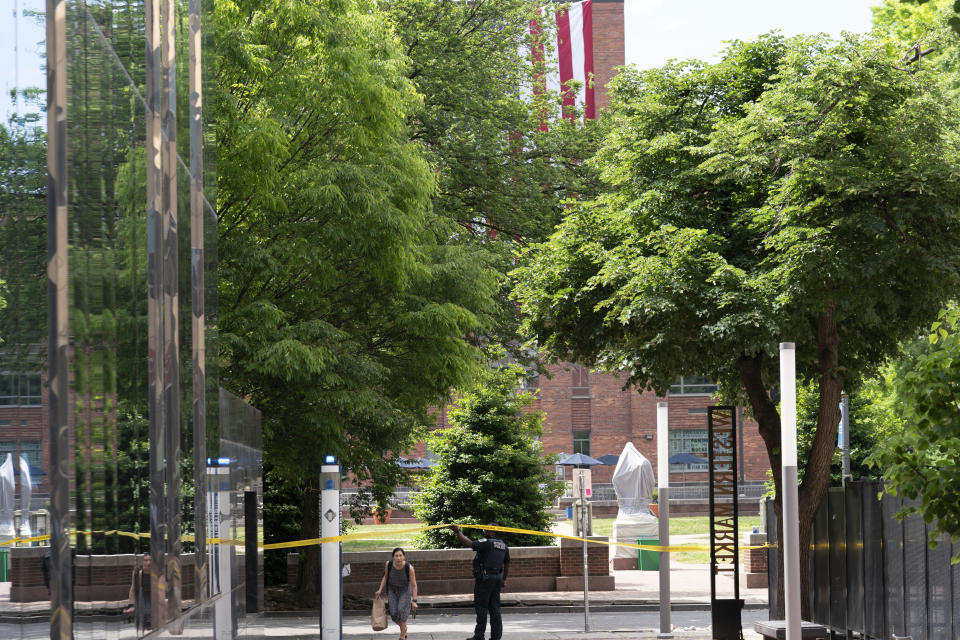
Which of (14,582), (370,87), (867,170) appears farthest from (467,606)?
(14,582)

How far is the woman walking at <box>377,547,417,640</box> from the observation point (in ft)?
54.0

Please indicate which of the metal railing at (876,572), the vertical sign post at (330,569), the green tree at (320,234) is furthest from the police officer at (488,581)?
the metal railing at (876,572)

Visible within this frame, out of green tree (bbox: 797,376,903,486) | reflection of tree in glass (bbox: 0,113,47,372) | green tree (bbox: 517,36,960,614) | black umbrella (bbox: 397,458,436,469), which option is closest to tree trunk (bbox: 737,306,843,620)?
green tree (bbox: 517,36,960,614)

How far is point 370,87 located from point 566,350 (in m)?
5.33

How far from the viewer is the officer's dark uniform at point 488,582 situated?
1672cm

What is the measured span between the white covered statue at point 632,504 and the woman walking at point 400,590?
13.9 m

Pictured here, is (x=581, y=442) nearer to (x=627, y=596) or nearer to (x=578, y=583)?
A: (x=578, y=583)

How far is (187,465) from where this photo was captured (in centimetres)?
690

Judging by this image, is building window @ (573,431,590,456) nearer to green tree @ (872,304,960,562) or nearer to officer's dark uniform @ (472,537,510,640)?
officer's dark uniform @ (472,537,510,640)

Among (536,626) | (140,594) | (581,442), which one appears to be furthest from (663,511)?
(581,442)

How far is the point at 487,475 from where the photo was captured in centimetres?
2522

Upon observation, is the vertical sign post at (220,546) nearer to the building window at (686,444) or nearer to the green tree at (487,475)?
the green tree at (487,475)

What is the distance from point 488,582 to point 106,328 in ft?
40.7

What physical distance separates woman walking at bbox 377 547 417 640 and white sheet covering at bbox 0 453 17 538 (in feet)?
42.4
